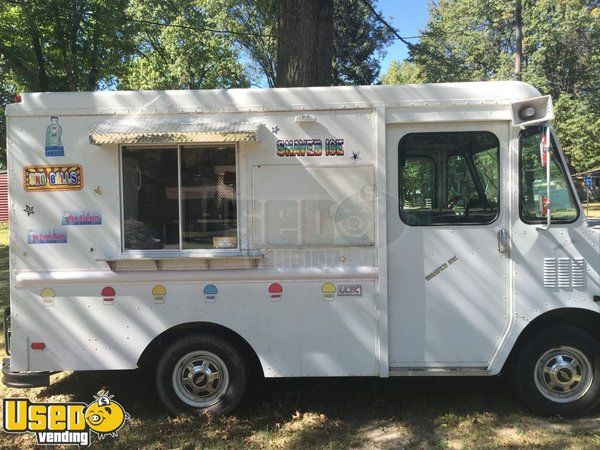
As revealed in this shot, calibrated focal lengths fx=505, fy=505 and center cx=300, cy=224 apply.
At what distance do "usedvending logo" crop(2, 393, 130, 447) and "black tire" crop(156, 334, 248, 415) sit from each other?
41 centimetres

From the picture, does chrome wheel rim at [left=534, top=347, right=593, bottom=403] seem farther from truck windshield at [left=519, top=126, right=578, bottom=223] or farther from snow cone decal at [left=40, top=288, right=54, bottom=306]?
snow cone decal at [left=40, top=288, right=54, bottom=306]

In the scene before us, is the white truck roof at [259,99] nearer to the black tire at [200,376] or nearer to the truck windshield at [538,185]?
the truck windshield at [538,185]

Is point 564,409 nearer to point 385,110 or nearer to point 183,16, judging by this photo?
point 385,110

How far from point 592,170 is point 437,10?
15.4 meters

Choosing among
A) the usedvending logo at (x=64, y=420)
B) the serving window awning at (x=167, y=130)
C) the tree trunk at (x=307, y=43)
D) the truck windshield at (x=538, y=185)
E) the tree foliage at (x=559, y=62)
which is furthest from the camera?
the tree foliage at (x=559, y=62)

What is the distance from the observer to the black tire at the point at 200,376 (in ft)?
13.2

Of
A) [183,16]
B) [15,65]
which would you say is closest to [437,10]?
[183,16]

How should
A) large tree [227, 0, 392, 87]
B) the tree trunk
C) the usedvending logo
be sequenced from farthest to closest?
large tree [227, 0, 392, 87] → the tree trunk → the usedvending logo

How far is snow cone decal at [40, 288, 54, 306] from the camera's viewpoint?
12.9 ft

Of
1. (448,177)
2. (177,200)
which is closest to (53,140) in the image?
(177,200)

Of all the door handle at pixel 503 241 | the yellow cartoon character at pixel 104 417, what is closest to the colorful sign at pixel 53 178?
the yellow cartoon character at pixel 104 417

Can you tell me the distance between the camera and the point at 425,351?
3979 mm

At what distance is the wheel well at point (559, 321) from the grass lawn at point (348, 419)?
0.54m

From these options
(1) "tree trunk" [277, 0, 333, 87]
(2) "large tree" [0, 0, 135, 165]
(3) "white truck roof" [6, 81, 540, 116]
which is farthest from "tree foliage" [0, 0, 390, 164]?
(3) "white truck roof" [6, 81, 540, 116]
